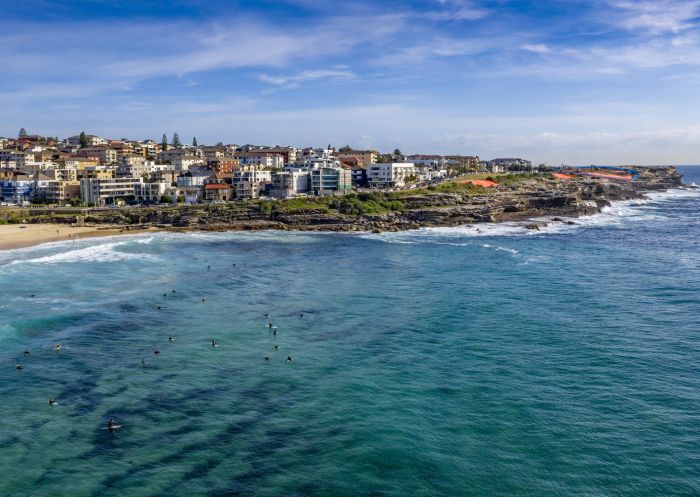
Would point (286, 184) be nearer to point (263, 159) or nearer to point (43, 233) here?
point (263, 159)

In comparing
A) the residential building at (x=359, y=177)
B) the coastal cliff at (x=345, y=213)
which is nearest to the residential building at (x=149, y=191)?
the coastal cliff at (x=345, y=213)

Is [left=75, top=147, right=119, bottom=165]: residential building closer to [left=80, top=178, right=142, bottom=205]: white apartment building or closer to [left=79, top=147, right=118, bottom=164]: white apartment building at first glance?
[left=79, top=147, right=118, bottom=164]: white apartment building

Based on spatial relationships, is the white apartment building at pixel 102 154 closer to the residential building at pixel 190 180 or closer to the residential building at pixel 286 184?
the residential building at pixel 190 180

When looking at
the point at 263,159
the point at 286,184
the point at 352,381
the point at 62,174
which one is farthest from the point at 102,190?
the point at 352,381

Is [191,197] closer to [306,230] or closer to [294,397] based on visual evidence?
[306,230]

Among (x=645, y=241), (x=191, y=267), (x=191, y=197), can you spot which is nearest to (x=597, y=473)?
(x=191, y=267)

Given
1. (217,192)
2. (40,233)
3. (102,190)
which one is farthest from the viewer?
(217,192)

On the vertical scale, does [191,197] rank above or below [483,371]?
above
